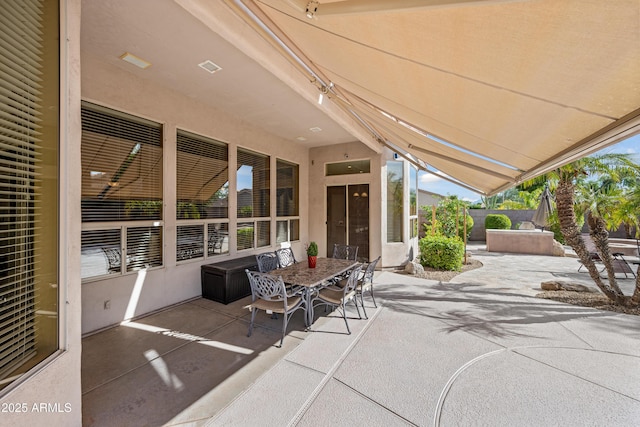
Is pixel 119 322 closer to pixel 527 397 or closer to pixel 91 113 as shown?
pixel 91 113

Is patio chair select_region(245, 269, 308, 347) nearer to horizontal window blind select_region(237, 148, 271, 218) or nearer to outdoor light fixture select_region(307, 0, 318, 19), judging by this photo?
outdoor light fixture select_region(307, 0, 318, 19)

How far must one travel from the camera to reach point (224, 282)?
4.93 meters

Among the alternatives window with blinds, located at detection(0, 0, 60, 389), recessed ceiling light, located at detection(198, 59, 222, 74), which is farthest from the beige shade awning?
window with blinds, located at detection(0, 0, 60, 389)

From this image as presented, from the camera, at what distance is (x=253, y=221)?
22.1 feet

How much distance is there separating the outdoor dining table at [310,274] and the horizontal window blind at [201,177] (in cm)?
232

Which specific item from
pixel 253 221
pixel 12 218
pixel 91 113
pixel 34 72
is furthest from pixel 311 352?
pixel 91 113

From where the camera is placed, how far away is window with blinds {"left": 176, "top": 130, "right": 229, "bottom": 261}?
16.5 ft

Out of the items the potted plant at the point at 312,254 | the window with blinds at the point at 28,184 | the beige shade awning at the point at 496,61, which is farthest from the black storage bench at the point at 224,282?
the beige shade awning at the point at 496,61

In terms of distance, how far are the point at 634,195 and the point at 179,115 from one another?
35.1 feet

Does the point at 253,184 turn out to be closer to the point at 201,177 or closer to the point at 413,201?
the point at 201,177

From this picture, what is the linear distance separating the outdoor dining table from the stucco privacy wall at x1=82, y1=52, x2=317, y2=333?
210cm

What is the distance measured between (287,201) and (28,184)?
6.40m

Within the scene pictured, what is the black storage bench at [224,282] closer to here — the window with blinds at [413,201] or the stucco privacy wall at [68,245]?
the stucco privacy wall at [68,245]

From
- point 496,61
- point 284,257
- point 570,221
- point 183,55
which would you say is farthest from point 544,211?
point 183,55
